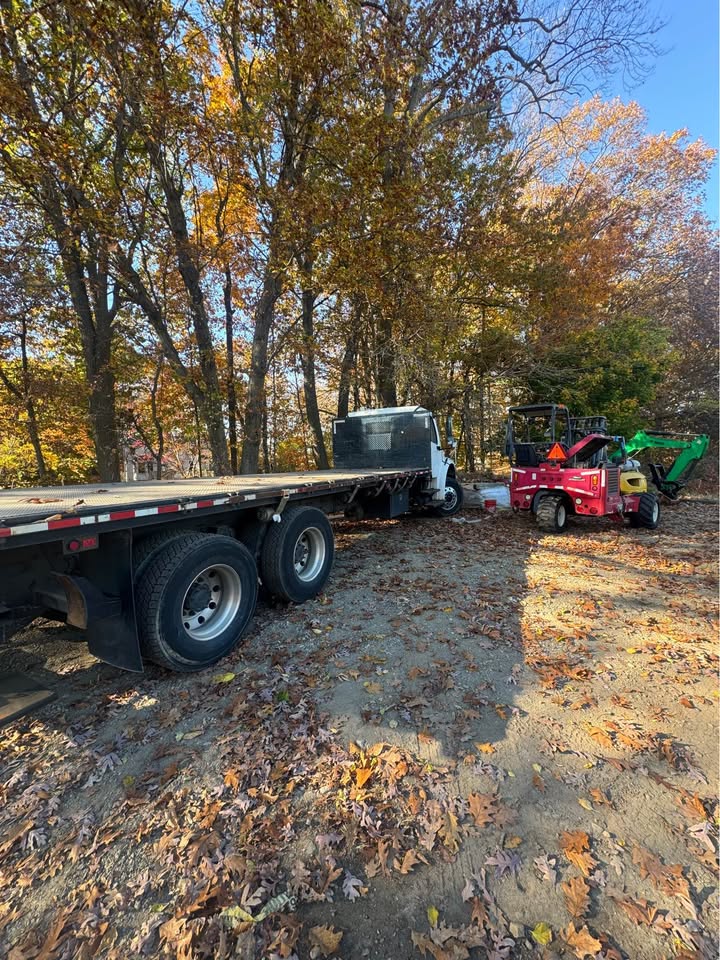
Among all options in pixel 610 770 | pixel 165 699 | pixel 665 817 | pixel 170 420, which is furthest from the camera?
pixel 170 420

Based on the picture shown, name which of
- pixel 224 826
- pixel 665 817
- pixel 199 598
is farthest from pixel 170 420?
pixel 665 817

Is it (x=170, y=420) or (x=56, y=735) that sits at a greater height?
(x=170, y=420)

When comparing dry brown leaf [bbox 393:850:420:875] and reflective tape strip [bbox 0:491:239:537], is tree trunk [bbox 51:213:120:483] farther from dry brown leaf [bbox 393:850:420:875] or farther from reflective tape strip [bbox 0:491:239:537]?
dry brown leaf [bbox 393:850:420:875]

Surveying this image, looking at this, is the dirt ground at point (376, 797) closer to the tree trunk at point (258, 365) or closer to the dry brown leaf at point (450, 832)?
the dry brown leaf at point (450, 832)

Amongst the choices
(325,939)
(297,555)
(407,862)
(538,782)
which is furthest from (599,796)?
(297,555)

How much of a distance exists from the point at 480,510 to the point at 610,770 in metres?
8.40

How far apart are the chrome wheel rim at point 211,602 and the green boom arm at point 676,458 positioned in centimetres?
1059

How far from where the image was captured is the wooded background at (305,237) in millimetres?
6996

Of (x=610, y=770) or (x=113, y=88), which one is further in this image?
(x=113, y=88)

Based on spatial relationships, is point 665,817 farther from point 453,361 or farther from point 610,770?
point 453,361

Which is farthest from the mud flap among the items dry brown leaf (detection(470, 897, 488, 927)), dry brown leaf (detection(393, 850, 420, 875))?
dry brown leaf (detection(470, 897, 488, 927))

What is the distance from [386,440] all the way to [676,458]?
7.80m

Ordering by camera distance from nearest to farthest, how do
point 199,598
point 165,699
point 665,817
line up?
point 665,817 < point 165,699 < point 199,598

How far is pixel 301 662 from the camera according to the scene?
3590 millimetres
